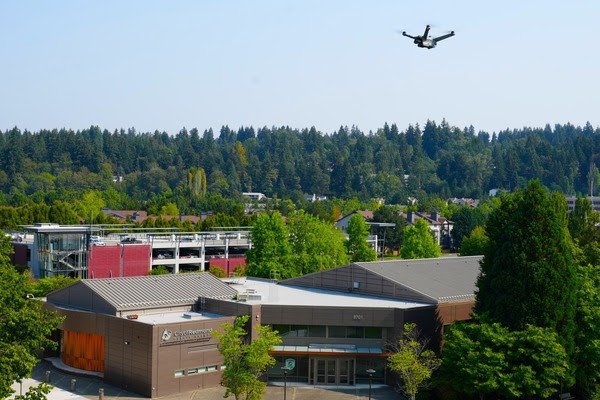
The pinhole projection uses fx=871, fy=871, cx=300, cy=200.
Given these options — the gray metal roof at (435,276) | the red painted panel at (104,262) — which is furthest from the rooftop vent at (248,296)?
the red painted panel at (104,262)

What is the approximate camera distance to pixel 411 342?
35.7 metres

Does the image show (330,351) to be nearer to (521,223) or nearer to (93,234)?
(521,223)

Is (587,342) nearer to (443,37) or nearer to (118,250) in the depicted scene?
(443,37)

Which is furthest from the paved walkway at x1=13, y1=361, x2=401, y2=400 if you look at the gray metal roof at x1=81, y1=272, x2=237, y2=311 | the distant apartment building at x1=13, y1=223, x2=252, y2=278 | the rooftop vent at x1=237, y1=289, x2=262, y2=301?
the distant apartment building at x1=13, y1=223, x2=252, y2=278

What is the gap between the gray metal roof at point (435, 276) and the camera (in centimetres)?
4162

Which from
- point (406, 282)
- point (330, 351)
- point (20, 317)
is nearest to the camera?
point (20, 317)

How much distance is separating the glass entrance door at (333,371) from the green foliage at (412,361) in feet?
6.18

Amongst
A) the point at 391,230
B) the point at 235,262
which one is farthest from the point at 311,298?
the point at 391,230

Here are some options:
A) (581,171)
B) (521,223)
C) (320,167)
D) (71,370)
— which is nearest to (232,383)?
(71,370)

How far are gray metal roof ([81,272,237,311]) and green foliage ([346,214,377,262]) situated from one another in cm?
3019

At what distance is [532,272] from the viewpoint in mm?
35031

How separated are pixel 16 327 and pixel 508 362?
733 inches

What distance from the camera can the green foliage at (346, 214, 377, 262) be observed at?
73438 mm

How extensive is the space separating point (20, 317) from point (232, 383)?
894 centimetres
